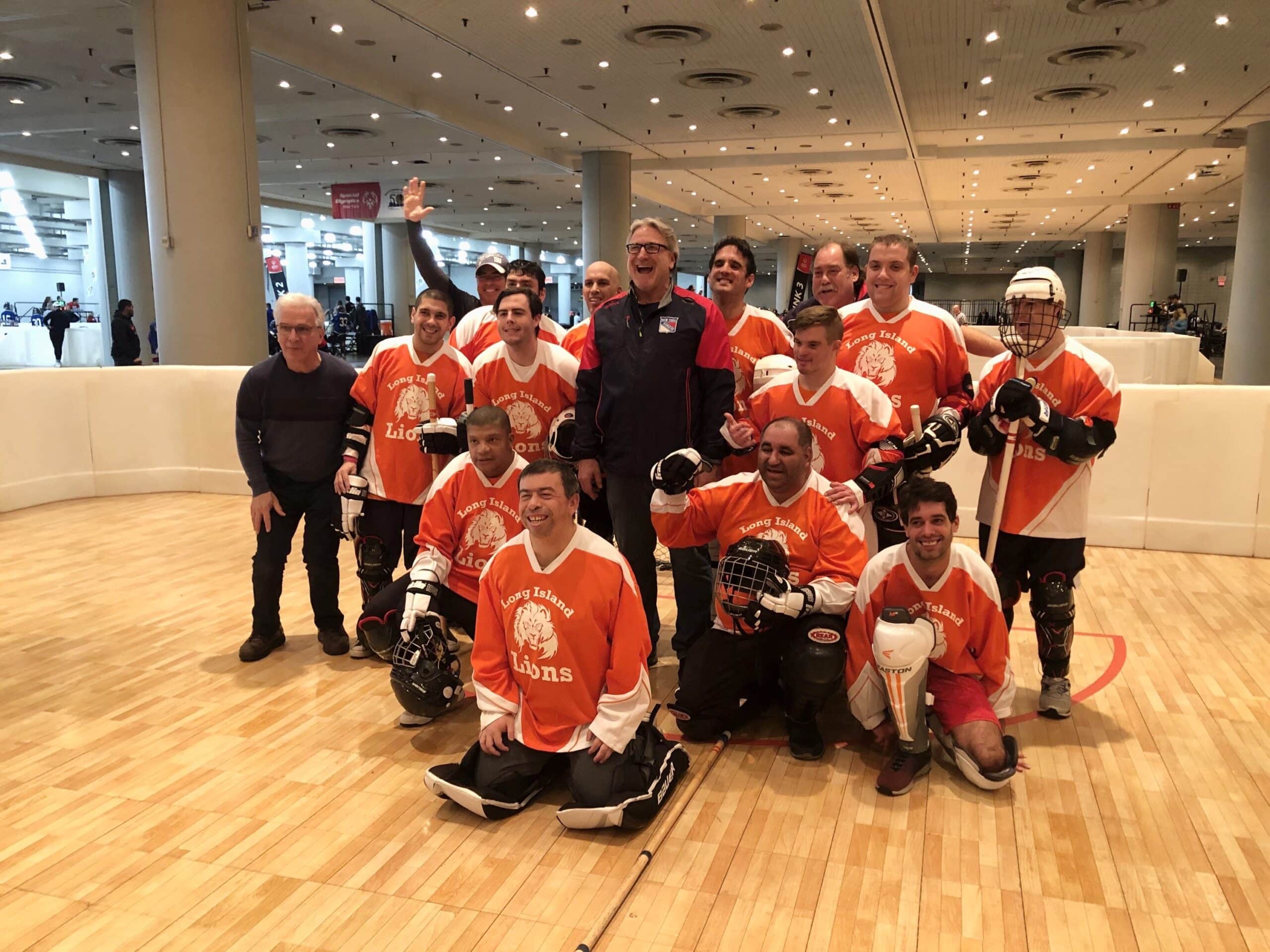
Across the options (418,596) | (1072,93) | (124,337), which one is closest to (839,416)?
(418,596)

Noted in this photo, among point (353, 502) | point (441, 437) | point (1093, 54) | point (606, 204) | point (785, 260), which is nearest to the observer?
point (441, 437)

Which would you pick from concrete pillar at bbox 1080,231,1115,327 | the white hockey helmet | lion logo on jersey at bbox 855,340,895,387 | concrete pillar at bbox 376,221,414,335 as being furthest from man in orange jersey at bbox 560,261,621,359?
concrete pillar at bbox 1080,231,1115,327

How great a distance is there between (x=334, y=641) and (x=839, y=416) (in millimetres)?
2601

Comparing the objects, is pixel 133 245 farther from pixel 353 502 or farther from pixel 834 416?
pixel 834 416

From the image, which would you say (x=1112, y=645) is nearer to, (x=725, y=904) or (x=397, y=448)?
(x=725, y=904)

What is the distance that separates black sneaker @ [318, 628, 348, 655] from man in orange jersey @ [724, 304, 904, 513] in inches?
84.8

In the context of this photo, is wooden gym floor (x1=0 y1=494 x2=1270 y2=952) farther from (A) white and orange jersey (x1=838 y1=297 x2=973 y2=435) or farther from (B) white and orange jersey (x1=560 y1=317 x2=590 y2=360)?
(B) white and orange jersey (x1=560 y1=317 x2=590 y2=360)

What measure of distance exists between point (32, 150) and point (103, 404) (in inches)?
601

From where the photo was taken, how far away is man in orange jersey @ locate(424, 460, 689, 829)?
2947 millimetres

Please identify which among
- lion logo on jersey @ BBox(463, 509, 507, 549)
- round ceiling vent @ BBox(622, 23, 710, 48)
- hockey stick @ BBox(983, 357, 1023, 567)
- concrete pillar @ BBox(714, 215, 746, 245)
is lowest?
lion logo on jersey @ BBox(463, 509, 507, 549)

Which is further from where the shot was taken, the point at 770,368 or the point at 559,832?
the point at 770,368

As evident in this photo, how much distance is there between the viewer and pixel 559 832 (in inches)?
117

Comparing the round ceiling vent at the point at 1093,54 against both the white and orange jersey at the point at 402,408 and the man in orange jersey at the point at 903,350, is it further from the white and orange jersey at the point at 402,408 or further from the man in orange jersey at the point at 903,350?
the white and orange jersey at the point at 402,408

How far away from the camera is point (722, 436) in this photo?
380cm
